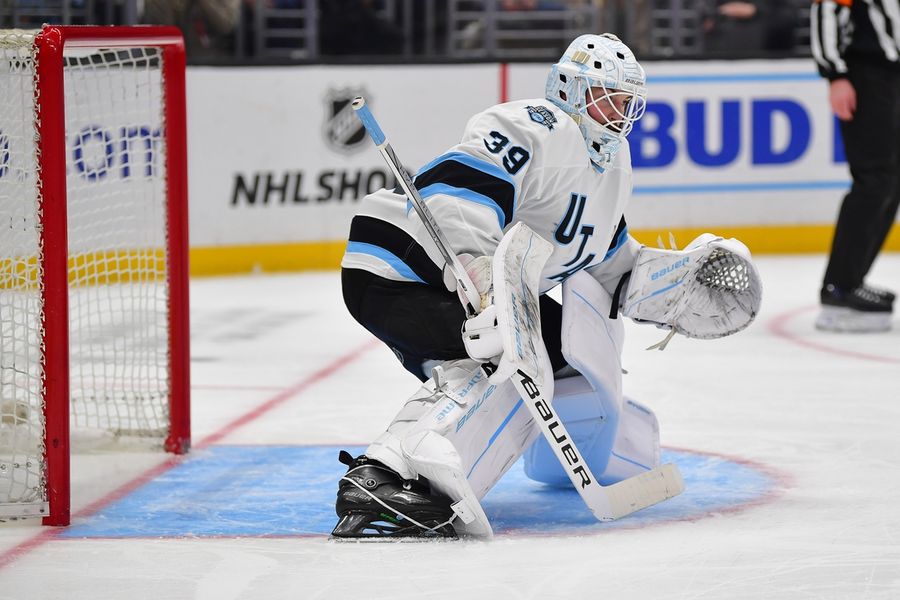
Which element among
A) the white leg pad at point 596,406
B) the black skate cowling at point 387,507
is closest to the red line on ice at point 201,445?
the black skate cowling at point 387,507

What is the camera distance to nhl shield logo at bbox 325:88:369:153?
6562 mm

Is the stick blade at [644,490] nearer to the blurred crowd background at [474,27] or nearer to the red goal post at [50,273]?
the red goal post at [50,273]

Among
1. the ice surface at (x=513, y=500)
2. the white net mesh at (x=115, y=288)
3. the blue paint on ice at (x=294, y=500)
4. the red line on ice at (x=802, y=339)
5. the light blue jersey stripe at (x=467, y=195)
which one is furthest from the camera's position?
the red line on ice at (x=802, y=339)

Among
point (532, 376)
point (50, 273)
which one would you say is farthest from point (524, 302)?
point (50, 273)

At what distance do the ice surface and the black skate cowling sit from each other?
0.04 metres

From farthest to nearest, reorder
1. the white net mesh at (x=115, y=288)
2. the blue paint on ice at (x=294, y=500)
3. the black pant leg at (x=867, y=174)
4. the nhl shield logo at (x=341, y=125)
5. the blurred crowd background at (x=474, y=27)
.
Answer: the blurred crowd background at (x=474, y=27)
the nhl shield logo at (x=341, y=125)
the black pant leg at (x=867, y=174)
the white net mesh at (x=115, y=288)
the blue paint on ice at (x=294, y=500)

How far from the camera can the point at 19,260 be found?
2.77m

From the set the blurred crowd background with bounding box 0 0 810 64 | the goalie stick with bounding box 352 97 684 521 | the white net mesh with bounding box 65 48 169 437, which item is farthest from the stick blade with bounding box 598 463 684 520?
the blurred crowd background with bounding box 0 0 810 64

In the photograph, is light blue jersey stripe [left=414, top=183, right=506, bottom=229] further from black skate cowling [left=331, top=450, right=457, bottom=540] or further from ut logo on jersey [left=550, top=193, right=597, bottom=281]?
black skate cowling [left=331, top=450, right=457, bottom=540]

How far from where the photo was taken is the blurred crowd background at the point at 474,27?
6941 mm

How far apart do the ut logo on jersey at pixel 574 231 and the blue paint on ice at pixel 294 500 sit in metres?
0.43

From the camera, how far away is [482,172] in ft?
8.06

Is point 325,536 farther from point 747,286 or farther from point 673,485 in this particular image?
point 747,286

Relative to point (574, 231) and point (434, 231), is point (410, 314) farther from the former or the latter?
point (574, 231)
